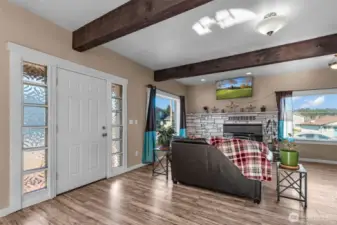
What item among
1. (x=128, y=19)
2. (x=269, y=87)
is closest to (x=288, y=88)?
(x=269, y=87)

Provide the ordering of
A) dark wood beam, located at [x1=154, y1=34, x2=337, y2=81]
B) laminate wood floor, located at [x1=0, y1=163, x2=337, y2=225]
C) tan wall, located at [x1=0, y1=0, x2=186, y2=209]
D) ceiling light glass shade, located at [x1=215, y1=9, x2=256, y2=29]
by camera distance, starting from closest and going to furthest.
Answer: laminate wood floor, located at [x1=0, y1=163, x2=337, y2=225] < tan wall, located at [x1=0, y1=0, x2=186, y2=209] < ceiling light glass shade, located at [x1=215, y1=9, x2=256, y2=29] < dark wood beam, located at [x1=154, y1=34, x2=337, y2=81]

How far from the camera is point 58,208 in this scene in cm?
240

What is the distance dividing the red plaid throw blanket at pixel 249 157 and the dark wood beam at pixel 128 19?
1.87 m

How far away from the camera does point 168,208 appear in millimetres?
2389

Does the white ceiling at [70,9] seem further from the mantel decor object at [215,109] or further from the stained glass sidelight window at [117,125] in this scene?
the mantel decor object at [215,109]

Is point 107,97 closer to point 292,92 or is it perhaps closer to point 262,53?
point 262,53

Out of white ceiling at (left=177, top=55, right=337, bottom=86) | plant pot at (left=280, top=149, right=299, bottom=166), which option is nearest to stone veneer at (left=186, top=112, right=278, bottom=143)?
white ceiling at (left=177, top=55, right=337, bottom=86)

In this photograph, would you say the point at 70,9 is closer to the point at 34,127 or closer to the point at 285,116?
the point at 34,127

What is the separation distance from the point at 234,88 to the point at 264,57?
7.72 feet

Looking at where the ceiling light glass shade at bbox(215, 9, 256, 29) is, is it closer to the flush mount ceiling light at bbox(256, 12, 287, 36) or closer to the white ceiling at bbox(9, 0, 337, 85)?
the white ceiling at bbox(9, 0, 337, 85)

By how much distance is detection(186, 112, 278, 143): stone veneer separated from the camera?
17.9 feet

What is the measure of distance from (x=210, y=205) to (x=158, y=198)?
2.45 feet

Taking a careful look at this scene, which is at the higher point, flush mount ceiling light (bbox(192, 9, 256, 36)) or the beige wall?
flush mount ceiling light (bbox(192, 9, 256, 36))

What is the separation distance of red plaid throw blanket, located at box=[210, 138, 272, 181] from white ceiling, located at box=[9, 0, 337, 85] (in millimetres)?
1803
